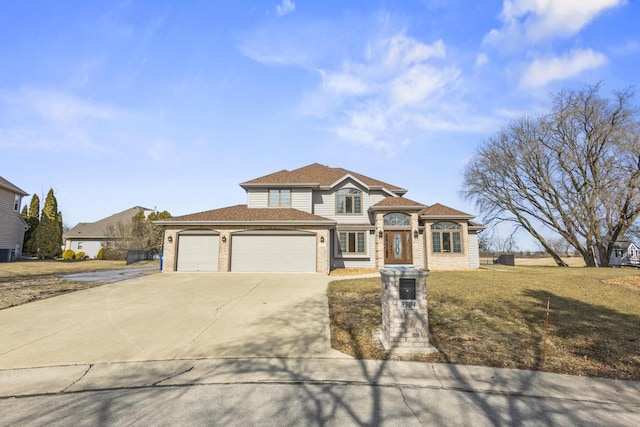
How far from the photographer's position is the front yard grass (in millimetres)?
4988

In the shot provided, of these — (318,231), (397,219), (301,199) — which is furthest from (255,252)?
(397,219)

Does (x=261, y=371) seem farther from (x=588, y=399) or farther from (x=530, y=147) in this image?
(x=530, y=147)

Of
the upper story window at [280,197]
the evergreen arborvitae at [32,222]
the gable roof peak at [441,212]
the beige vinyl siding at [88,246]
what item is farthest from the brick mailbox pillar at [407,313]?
the beige vinyl siding at [88,246]

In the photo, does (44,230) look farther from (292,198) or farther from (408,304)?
(408,304)

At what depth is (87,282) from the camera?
13305 mm

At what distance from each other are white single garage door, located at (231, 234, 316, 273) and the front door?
5.04m

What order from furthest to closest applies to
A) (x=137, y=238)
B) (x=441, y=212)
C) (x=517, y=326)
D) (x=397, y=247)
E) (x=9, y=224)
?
(x=137, y=238)
(x=9, y=224)
(x=441, y=212)
(x=397, y=247)
(x=517, y=326)

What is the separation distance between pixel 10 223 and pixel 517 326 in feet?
122

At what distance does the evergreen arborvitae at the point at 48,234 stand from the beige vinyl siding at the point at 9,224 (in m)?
1.38

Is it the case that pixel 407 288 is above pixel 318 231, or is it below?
below

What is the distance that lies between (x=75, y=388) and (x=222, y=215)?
579 inches

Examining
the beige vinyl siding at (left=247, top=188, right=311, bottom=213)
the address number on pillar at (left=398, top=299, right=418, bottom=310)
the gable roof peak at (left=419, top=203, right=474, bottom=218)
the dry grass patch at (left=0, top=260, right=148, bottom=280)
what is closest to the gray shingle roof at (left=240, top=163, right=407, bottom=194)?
the beige vinyl siding at (left=247, top=188, right=311, bottom=213)

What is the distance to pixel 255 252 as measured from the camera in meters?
17.5

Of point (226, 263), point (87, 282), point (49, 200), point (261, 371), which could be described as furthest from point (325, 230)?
point (49, 200)
